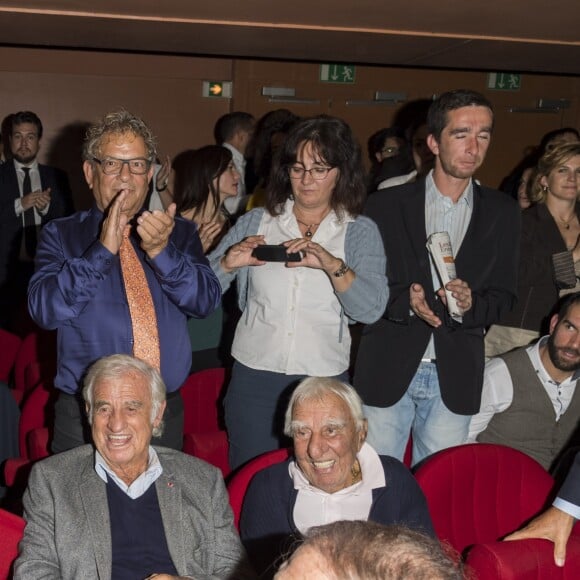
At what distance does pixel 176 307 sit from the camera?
2391 mm

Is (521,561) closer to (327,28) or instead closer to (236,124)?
(327,28)

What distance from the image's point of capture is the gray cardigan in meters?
2.61

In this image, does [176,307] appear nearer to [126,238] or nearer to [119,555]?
[126,238]

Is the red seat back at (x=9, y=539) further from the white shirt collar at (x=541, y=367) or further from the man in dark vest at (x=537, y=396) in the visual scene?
the white shirt collar at (x=541, y=367)

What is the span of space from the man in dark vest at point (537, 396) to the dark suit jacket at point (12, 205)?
135 inches

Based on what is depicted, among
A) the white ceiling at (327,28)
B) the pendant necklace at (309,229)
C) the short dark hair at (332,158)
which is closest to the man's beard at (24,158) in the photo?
the white ceiling at (327,28)

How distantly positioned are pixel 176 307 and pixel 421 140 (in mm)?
2949

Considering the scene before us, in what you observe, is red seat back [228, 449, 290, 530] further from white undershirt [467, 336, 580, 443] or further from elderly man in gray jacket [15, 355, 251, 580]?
white undershirt [467, 336, 580, 443]

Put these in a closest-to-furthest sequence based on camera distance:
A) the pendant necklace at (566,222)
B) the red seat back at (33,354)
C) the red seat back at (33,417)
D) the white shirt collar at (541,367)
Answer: the red seat back at (33,417)
the white shirt collar at (541,367)
the pendant necklace at (566,222)
the red seat back at (33,354)

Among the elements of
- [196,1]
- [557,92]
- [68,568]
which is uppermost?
[557,92]

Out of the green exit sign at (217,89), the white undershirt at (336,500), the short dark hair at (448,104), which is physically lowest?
the white undershirt at (336,500)

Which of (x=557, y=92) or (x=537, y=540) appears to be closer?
(x=537, y=540)

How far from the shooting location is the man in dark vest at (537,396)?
9.77 ft

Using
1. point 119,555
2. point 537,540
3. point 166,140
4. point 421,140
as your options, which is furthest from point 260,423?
point 166,140
